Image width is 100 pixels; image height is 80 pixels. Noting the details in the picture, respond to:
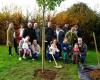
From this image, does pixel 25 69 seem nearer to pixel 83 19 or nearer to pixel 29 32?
pixel 29 32

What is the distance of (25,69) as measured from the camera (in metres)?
18.0

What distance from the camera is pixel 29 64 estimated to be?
18984 millimetres

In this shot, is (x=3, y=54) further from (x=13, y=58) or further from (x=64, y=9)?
(x=64, y=9)

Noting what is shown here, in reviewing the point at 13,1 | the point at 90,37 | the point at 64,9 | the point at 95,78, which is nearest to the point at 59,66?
the point at 95,78

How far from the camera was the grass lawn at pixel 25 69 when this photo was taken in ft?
55.3

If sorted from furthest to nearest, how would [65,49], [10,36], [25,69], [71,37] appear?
[10,36], [71,37], [65,49], [25,69]

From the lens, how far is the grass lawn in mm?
16845

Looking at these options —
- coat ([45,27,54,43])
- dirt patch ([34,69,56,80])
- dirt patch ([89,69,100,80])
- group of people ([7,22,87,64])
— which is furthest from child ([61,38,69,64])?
dirt patch ([89,69,100,80])

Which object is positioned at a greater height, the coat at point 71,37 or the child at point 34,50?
the coat at point 71,37

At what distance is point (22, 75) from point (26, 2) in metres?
14.5

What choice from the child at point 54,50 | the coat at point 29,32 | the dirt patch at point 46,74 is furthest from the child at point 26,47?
the dirt patch at point 46,74

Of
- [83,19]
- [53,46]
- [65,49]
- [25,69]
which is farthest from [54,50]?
[83,19]

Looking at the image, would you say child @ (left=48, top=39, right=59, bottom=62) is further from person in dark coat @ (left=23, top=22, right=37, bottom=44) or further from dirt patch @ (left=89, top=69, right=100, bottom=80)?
dirt patch @ (left=89, top=69, right=100, bottom=80)

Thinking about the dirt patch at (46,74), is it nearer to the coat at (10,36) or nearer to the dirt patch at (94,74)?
the dirt patch at (94,74)
